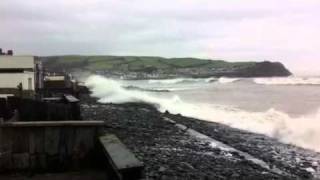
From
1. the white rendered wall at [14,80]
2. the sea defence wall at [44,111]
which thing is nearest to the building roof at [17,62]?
the white rendered wall at [14,80]

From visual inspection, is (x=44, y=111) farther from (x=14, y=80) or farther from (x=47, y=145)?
(x=14, y=80)

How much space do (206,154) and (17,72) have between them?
34.4 metres

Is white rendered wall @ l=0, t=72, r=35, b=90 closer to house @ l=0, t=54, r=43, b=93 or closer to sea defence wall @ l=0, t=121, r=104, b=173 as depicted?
house @ l=0, t=54, r=43, b=93

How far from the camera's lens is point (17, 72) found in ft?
170

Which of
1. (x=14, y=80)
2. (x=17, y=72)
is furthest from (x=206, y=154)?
(x=17, y=72)

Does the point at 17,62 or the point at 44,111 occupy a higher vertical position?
the point at 17,62

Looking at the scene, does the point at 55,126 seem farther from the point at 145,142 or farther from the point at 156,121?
the point at 156,121

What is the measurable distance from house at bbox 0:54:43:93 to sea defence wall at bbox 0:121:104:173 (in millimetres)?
31809

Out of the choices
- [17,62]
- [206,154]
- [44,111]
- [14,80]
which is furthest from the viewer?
[17,62]

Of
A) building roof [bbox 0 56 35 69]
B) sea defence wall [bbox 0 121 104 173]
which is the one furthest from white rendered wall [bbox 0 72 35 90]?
sea defence wall [bbox 0 121 104 173]

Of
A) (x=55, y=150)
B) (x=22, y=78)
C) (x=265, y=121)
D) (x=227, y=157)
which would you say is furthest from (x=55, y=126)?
(x=22, y=78)

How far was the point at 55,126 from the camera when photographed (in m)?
14.4

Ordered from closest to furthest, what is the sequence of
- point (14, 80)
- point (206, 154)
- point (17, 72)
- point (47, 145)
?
point (47, 145)
point (206, 154)
point (14, 80)
point (17, 72)

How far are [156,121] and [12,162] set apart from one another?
1951 centimetres
